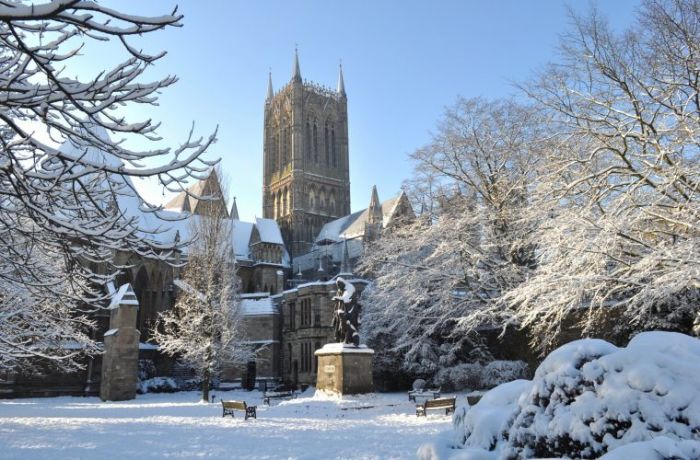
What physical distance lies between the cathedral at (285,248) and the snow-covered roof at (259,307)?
8cm

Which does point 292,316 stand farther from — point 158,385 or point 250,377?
point 158,385

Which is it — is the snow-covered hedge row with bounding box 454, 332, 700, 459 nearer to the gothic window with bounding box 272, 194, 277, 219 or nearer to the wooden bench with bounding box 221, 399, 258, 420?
the wooden bench with bounding box 221, 399, 258, 420

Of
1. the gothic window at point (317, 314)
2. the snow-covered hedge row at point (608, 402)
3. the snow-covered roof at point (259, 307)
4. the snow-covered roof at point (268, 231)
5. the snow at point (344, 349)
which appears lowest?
the snow-covered hedge row at point (608, 402)

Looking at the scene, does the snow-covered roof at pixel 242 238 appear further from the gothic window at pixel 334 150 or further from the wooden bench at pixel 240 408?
the wooden bench at pixel 240 408

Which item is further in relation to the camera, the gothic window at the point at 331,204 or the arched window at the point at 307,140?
the arched window at the point at 307,140

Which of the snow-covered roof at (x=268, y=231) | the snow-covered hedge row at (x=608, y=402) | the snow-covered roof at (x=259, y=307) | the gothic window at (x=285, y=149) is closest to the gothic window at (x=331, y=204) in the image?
the gothic window at (x=285, y=149)

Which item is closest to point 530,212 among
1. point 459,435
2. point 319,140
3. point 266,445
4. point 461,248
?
point 461,248

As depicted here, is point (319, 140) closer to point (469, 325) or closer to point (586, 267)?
point (469, 325)

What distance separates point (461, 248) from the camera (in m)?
19.2

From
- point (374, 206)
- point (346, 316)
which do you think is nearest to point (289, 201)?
point (374, 206)

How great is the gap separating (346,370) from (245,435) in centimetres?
757

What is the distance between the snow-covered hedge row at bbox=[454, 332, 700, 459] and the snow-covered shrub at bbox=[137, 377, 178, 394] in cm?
3523

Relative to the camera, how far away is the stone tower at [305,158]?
72.1 m

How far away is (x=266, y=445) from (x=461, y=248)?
414 inches
